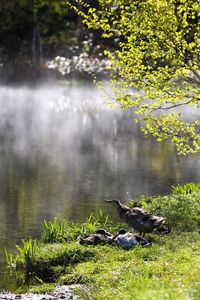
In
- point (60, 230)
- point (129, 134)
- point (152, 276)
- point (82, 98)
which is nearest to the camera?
point (152, 276)

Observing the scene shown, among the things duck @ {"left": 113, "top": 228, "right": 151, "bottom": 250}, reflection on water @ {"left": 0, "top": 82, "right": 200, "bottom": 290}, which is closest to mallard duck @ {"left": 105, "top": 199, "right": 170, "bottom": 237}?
duck @ {"left": 113, "top": 228, "right": 151, "bottom": 250}

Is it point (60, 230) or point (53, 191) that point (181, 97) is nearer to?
point (60, 230)

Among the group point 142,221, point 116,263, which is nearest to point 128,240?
point 142,221

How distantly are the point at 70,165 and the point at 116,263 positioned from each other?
775 inches

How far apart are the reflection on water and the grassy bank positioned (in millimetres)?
842

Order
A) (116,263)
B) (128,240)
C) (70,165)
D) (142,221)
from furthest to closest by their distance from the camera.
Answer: (70,165) → (142,221) → (128,240) → (116,263)

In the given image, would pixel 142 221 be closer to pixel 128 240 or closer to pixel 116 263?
pixel 128 240

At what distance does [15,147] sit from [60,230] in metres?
23.0

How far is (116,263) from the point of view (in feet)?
54.2

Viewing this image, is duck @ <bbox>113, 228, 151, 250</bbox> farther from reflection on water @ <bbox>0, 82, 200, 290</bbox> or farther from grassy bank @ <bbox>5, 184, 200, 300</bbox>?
reflection on water @ <bbox>0, 82, 200, 290</bbox>

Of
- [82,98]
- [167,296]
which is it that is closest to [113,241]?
[167,296]

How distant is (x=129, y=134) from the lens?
48.8m

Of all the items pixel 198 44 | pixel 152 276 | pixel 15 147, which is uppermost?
pixel 198 44

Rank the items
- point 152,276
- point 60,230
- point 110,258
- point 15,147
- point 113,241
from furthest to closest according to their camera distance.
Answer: point 15,147, point 60,230, point 113,241, point 110,258, point 152,276
